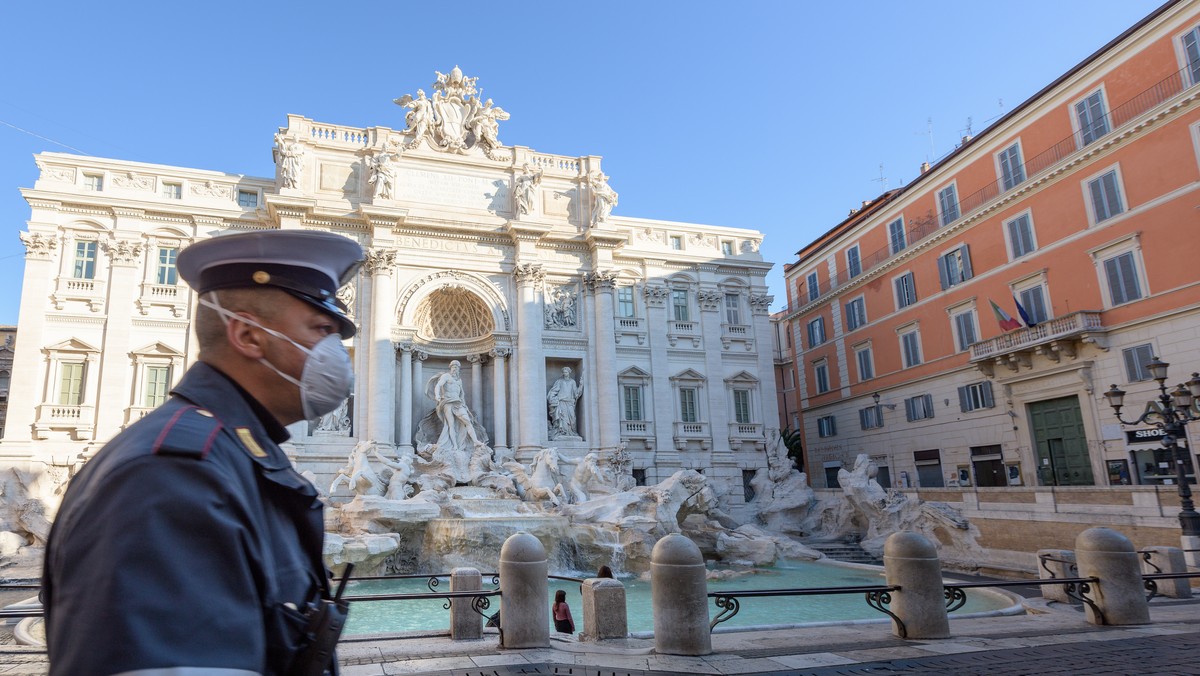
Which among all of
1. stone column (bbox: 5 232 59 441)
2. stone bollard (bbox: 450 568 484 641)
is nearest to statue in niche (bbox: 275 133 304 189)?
stone column (bbox: 5 232 59 441)

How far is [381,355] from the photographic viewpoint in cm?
2508

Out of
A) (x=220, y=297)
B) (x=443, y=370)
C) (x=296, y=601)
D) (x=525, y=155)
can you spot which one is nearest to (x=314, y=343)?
(x=220, y=297)

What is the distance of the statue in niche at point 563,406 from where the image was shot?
91.2 ft

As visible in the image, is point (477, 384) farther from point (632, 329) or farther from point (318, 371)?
point (318, 371)

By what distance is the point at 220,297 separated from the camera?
6.32ft

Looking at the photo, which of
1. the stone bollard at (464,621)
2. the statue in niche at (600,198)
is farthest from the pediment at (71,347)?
the stone bollard at (464,621)

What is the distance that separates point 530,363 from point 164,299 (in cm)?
1271

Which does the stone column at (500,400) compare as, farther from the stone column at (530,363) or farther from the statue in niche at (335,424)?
the statue in niche at (335,424)

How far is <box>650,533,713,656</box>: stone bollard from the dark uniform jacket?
586 cm

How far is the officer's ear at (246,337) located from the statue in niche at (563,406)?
2586 centimetres

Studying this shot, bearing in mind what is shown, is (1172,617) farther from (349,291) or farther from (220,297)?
(349,291)

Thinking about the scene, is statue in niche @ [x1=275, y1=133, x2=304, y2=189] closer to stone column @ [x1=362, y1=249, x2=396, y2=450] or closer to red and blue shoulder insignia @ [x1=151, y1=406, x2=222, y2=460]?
stone column @ [x1=362, y1=249, x2=396, y2=450]

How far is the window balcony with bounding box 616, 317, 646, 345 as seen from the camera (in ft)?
98.1

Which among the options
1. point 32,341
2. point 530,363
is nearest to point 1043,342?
point 530,363
